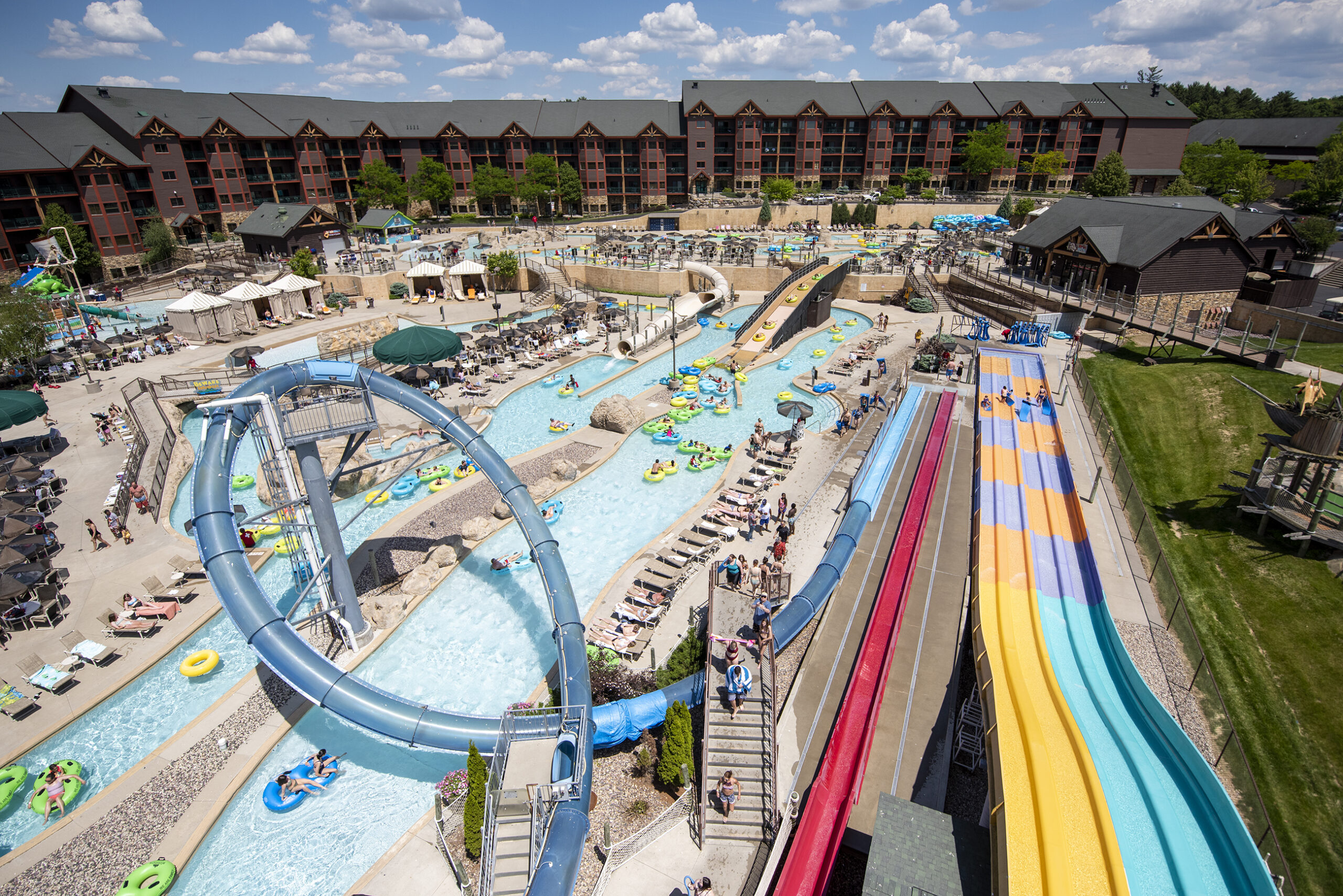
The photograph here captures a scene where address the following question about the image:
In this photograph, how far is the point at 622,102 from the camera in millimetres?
93688

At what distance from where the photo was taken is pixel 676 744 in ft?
48.1

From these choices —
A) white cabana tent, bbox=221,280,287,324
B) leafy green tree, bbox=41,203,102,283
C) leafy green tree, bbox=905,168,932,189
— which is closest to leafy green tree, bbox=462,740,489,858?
white cabana tent, bbox=221,280,287,324

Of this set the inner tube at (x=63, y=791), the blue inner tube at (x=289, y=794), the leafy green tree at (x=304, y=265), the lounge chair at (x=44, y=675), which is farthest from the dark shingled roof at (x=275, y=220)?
the blue inner tube at (x=289, y=794)

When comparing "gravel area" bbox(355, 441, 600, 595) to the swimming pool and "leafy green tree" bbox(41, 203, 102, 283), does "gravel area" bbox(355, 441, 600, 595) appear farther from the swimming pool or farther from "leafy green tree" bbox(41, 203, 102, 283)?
"leafy green tree" bbox(41, 203, 102, 283)

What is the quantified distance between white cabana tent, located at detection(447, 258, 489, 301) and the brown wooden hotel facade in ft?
122

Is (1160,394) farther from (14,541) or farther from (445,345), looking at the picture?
(14,541)

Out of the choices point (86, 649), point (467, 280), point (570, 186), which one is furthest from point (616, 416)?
point (570, 186)

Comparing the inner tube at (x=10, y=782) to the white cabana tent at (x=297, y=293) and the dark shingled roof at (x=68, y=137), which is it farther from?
the dark shingled roof at (x=68, y=137)

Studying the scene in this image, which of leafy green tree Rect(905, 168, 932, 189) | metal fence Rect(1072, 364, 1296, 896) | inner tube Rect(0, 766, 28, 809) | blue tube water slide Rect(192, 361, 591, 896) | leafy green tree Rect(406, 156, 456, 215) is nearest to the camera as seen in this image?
metal fence Rect(1072, 364, 1296, 896)

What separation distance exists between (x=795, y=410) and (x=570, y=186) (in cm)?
6464

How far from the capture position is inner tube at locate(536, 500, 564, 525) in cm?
2628

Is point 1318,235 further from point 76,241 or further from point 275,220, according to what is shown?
point 76,241

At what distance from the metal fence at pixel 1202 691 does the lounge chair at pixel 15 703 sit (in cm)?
2859

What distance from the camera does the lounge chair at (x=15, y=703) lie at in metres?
17.4
